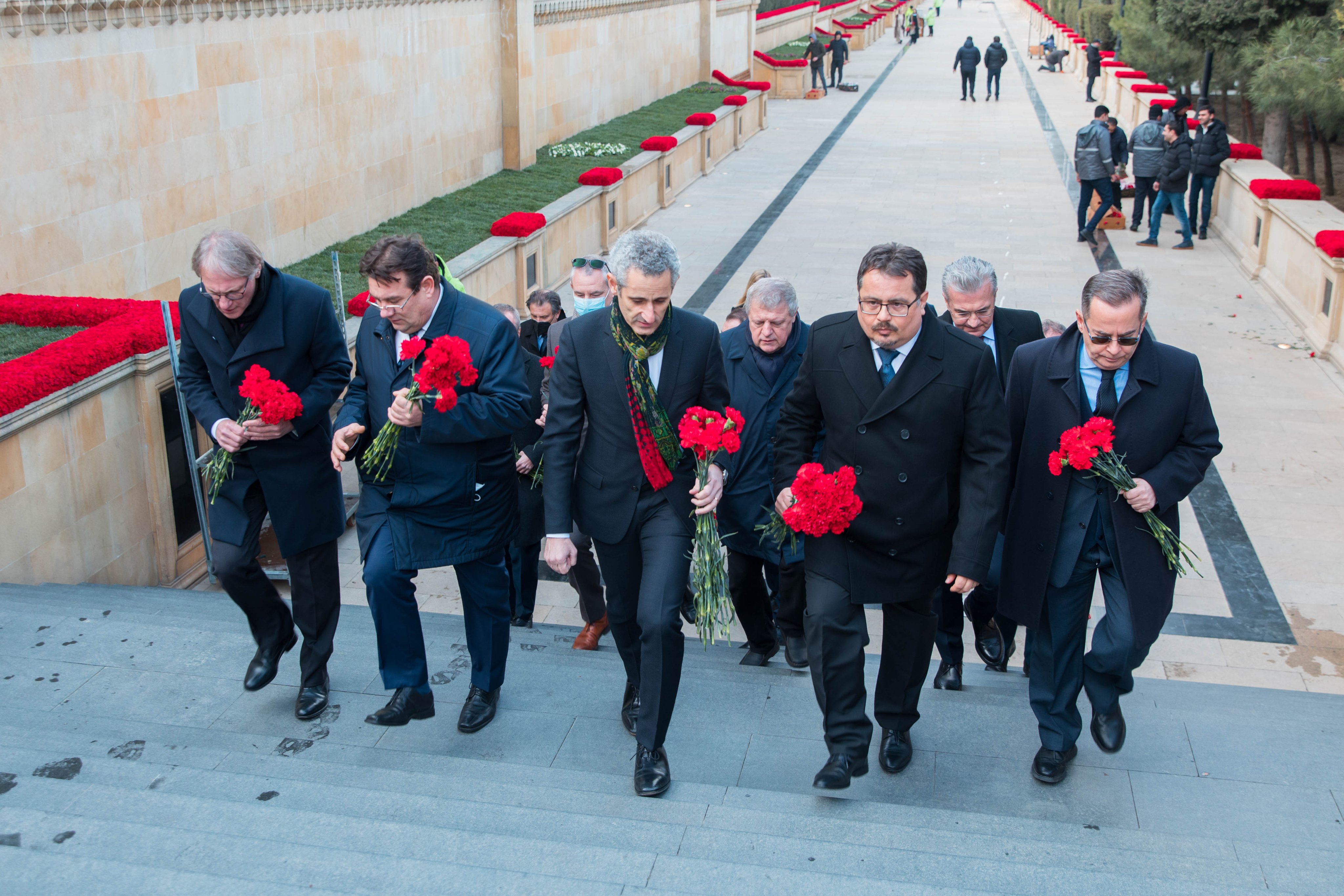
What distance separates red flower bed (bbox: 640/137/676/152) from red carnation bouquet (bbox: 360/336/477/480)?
50.6ft

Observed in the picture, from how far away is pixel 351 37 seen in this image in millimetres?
13594

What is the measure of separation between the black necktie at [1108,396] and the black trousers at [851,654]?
85 cm

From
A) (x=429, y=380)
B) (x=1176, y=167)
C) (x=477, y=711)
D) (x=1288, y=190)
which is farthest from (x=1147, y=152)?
(x=429, y=380)

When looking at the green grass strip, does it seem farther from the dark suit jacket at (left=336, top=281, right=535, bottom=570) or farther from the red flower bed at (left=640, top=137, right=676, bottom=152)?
the dark suit jacket at (left=336, top=281, right=535, bottom=570)

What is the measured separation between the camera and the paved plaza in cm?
308

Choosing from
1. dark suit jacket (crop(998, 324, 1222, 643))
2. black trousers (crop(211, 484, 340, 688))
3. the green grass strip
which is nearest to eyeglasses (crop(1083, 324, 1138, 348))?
dark suit jacket (crop(998, 324, 1222, 643))

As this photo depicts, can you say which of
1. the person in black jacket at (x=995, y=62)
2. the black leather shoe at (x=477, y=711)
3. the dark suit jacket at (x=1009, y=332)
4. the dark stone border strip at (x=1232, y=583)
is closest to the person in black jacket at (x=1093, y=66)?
the person in black jacket at (x=995, y=62)

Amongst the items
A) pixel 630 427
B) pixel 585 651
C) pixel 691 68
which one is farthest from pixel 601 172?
pixel 691 68

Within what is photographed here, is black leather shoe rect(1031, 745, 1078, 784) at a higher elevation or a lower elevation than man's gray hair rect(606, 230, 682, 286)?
lower

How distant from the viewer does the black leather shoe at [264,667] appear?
14.6 ft

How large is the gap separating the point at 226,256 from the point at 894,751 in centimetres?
279

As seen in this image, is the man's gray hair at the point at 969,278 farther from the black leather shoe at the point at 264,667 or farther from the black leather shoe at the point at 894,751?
the black leather shoe at the point at 264,667

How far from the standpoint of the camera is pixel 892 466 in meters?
3.85

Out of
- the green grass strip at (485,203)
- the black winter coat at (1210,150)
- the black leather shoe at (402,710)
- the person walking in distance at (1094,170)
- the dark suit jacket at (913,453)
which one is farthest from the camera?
the person walking in distance at (1094,170)
